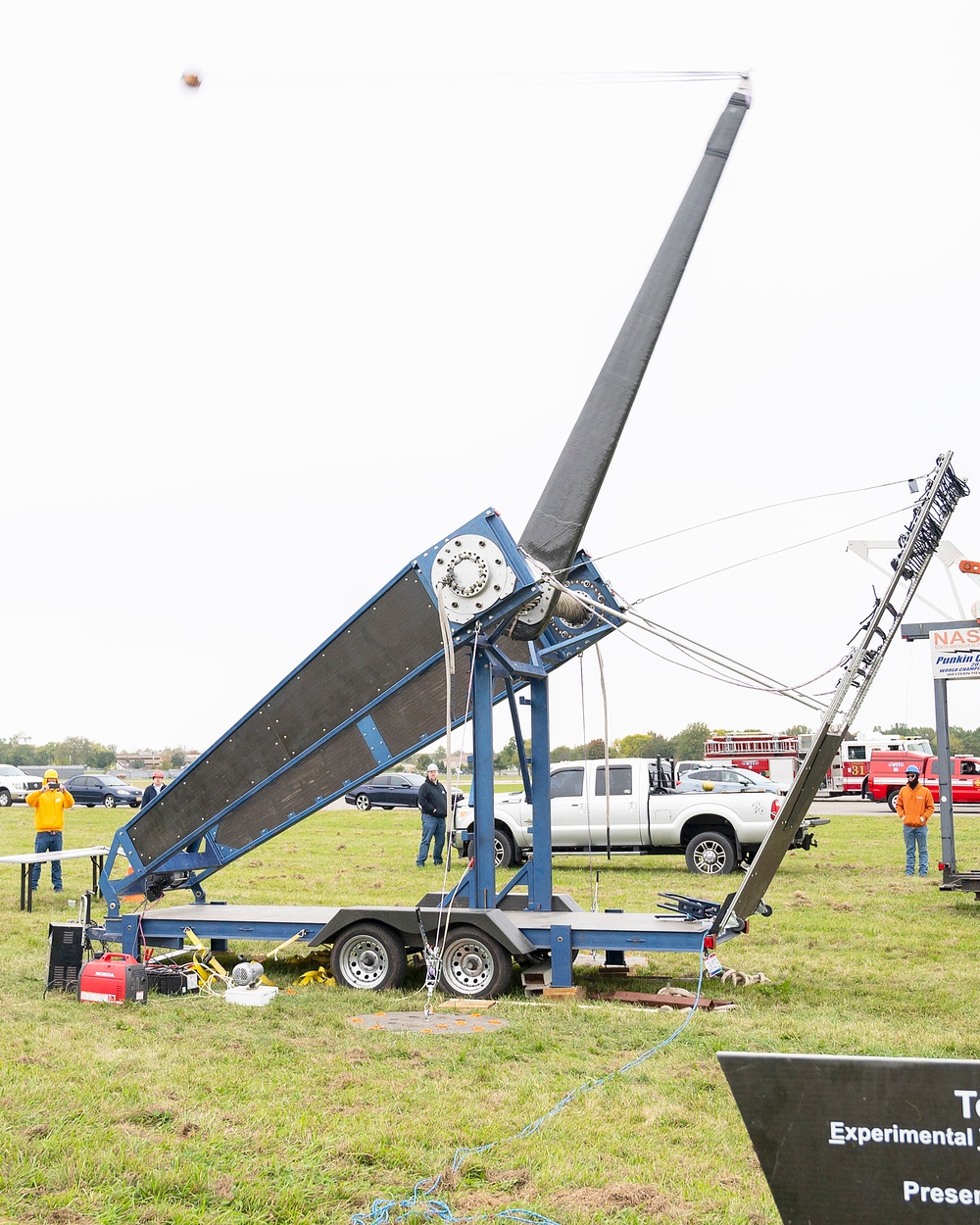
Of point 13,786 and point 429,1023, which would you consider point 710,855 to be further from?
point 13,786

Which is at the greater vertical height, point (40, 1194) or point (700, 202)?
point (700, 202)

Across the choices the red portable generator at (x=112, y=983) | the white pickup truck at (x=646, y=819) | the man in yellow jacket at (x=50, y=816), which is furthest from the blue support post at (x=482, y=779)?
the man in yellow jacket at (x=50, y=816)

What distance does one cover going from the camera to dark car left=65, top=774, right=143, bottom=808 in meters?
41.5

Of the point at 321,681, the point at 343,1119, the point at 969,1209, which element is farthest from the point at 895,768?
the point at 969,1209

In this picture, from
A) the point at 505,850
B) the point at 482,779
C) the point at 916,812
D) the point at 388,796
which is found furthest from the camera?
the point at 388,796

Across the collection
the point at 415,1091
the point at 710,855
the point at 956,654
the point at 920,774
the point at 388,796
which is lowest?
the point at 415,1091

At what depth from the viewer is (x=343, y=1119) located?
19.6 ft

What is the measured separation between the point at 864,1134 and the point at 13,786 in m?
46.0

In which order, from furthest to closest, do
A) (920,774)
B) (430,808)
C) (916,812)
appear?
(920,774) → (430,808) → (916,812)

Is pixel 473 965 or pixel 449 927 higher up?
pixel 449 927

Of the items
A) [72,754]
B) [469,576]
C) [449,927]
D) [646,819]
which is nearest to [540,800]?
[449,927]

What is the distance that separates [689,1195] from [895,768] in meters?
37.9

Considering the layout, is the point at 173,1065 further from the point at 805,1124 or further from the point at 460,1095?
the point at 805,1124

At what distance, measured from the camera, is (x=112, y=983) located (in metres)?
9.12
